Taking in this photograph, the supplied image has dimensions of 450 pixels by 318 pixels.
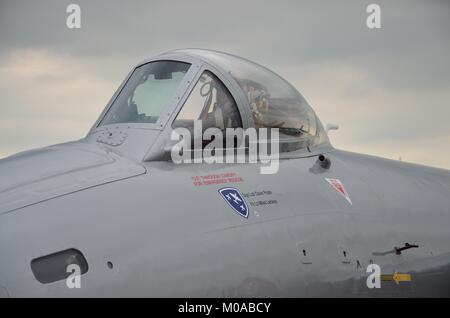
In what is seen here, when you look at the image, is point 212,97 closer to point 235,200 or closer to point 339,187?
point 235,200

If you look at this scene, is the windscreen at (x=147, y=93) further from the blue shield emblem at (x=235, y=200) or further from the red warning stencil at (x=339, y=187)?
the red warning stencil at (x=339, y=187)

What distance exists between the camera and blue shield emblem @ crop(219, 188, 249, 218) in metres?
6.03

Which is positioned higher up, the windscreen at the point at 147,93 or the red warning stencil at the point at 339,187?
the windscreen at the point at 147,93

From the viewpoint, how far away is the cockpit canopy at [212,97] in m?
7.02

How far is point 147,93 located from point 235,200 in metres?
1.97

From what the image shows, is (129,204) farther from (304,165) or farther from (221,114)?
(304,165)

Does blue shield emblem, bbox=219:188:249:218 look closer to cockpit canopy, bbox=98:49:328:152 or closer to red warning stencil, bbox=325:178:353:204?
cockpit canopy, bbox=98:49:328:152

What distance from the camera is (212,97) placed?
23.7 feet

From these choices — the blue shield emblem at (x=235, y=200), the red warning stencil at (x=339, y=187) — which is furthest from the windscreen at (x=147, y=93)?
the red warning stencil at (x=339, y=187)

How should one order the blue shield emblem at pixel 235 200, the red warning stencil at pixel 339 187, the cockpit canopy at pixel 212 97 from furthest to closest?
the red warning stencil at pixel 339 187
the cockpit canopy at pixel 212 97
the blue shield emblem at pixel 235 200

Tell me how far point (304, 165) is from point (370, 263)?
128 cm

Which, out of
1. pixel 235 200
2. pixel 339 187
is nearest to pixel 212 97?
pixel 235 200

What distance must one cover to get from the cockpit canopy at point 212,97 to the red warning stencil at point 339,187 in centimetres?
61

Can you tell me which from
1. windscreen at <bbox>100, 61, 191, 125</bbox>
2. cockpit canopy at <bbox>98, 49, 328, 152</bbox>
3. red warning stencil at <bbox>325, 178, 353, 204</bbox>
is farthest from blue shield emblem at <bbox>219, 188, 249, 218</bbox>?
red warning stencil at <bbox>325, 178, 353, 204</bbox>
